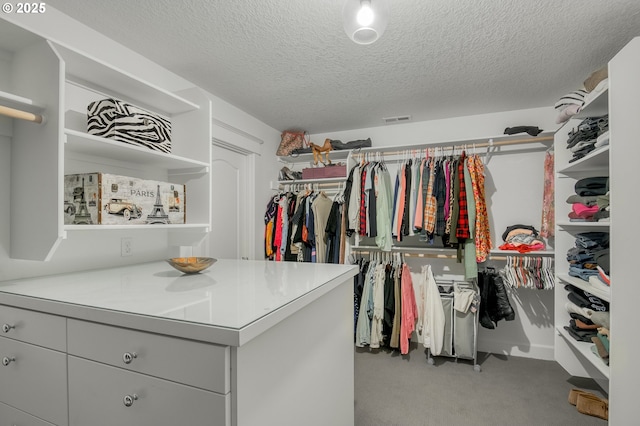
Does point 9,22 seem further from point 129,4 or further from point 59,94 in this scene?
point 129,4

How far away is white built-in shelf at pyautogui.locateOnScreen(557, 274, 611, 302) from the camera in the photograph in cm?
166

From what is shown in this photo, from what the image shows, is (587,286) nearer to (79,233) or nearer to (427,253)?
(427,253)

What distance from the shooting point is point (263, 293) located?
1025 millimetres

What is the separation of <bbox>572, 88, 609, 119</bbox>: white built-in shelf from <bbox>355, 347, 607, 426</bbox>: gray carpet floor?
189 centimetres

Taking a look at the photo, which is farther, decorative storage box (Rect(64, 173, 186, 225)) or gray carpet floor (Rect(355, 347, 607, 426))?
gray carpet floor (Rect(355, 347, 607, 426))

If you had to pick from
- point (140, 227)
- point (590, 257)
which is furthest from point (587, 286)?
point (140, 227)

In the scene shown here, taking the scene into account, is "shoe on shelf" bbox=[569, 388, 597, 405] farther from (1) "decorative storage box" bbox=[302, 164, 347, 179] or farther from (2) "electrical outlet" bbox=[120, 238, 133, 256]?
(2) "electrical outlet" bbox=[120, 238, 133, 256]

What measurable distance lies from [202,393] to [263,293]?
350mm

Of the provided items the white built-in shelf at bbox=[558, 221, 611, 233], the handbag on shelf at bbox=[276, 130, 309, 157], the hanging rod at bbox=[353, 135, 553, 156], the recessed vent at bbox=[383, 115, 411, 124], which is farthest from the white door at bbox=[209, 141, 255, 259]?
the white built-in shelf at bbox=[558, 221, 611, 233]

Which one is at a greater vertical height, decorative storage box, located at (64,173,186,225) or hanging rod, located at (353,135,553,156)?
hanging rod, located at (353,135,553,156)

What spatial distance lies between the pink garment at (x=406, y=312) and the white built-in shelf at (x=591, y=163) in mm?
1434

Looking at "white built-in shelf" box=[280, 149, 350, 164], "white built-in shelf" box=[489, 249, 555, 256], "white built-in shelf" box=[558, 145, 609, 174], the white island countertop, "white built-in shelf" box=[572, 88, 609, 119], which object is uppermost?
"white built-in shelf" box=[572, 88, 609, 119]

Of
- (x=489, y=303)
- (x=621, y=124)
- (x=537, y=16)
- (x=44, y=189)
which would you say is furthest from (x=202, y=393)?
(x=489, y=303)

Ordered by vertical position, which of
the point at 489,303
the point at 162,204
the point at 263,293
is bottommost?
the point at 489,303
